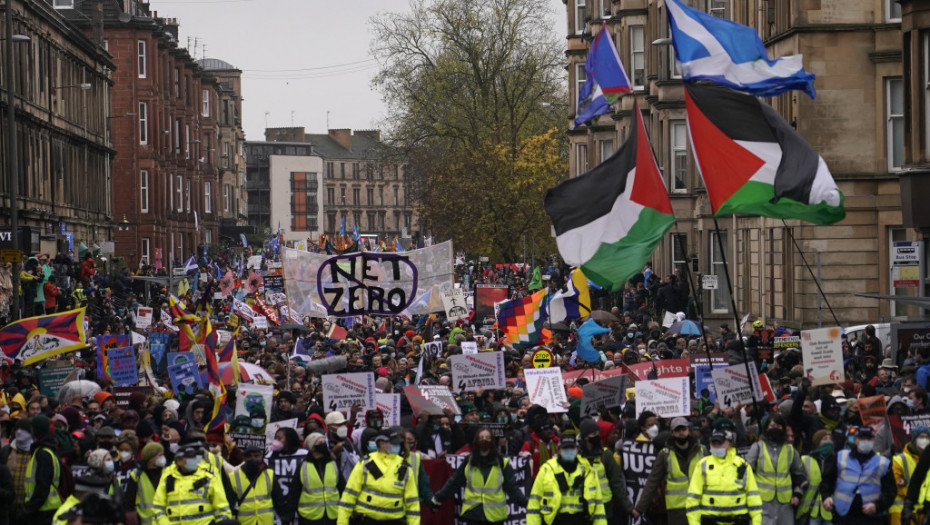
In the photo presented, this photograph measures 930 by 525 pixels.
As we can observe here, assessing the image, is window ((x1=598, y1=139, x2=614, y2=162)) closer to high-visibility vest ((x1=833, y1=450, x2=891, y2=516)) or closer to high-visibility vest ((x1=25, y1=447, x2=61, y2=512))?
high-visibility vest ((x1=833, y1=450, x2=891, y2=516))

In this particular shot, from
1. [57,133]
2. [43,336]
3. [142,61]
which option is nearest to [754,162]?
[43,336]

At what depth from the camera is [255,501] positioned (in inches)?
546

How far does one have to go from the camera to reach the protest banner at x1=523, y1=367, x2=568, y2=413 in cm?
1759

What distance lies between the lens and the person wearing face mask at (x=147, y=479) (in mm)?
13422

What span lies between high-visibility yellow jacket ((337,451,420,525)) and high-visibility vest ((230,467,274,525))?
0.62 metres

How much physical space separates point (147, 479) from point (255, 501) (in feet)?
2.97

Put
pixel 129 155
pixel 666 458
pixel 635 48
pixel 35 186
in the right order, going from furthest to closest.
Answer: pixel 129 155, pixel 35 186, pixel 635 48, pixel 666 458

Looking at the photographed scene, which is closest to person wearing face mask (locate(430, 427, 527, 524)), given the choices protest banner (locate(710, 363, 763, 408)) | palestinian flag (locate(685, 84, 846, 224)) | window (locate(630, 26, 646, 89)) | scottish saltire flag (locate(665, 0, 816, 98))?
protest banner (locate(710, 363, 763, 408))

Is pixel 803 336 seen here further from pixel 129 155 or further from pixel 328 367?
pixel 129 155

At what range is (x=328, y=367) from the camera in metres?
23.6

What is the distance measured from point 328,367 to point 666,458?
10202 millimetres

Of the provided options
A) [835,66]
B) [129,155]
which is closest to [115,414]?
[835,66]

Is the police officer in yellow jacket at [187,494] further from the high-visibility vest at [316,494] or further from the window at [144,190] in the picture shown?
the window at [144,190]

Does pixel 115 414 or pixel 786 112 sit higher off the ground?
pixel 786 112
